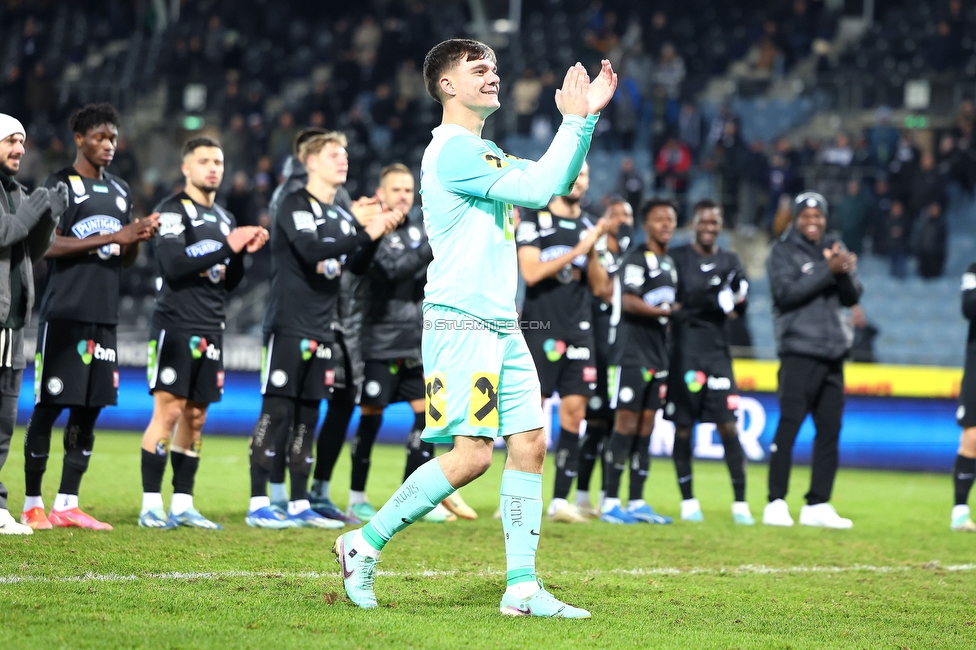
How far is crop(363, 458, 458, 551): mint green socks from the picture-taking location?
4.81 meters

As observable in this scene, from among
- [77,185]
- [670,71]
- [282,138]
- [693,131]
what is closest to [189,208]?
[77,185]

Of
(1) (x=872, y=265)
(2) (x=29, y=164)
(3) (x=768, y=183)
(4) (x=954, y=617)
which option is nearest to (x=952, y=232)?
(1) (x=872, y=265)

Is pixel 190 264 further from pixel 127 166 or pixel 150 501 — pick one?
pixel 127 166

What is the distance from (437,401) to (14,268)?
3057mm

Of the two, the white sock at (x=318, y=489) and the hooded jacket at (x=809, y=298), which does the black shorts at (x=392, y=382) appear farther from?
the hooded jacket at (x=809, y=298)

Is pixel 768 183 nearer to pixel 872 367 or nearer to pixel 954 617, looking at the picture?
pixel 872 367

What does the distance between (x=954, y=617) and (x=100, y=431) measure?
13403mm

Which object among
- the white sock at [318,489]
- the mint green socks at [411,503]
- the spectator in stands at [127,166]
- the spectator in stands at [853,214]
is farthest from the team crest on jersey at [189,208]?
the spectator in stands at [127,166]

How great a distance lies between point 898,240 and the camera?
19281mm

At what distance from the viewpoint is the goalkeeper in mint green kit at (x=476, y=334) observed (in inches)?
187

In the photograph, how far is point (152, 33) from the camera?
92.8 feet

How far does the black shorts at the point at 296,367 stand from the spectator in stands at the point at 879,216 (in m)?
13.9

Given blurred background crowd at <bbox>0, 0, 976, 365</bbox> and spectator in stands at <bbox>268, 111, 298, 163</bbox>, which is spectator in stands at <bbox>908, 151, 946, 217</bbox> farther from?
spectator in stands at <bbox>268, 111, 298, 163</bbox>

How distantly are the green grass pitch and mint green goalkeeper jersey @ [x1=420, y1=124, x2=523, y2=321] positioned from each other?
1317 mm
